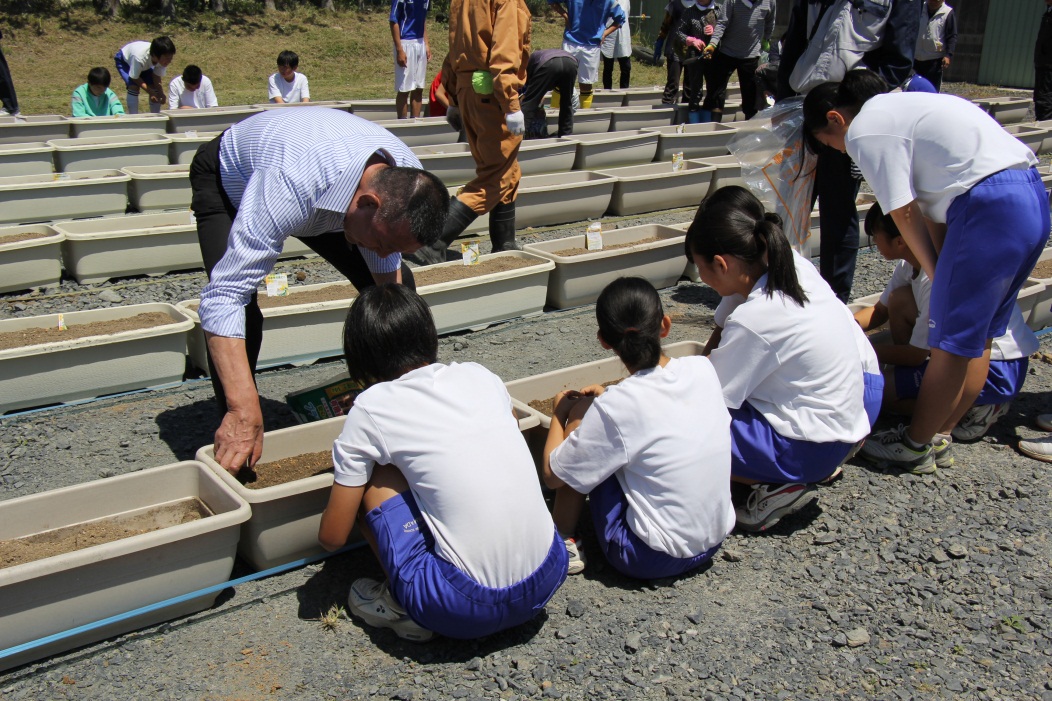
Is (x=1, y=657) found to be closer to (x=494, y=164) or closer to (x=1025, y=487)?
Answer: (x=1025, y=487)

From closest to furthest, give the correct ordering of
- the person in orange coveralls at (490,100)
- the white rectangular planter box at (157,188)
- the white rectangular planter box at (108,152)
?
the person in orange coveralls at (490,100), the white rectangular planter box at (157,188), the white rectangular planter box at (108,152)

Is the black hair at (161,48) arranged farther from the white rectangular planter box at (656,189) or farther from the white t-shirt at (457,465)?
the white t-shirt at (457,465)

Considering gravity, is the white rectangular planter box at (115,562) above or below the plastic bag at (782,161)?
below

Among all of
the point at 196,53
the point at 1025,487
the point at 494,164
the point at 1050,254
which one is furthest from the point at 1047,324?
the point at 196,53

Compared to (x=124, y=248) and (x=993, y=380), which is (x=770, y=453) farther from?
(x=124, y=248)

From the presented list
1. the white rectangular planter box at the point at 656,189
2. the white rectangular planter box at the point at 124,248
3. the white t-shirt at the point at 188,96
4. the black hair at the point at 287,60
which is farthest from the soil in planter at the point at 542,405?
the white t-shirt at the point at 188,96

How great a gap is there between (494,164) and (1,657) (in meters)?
3.39

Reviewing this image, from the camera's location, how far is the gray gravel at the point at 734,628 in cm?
194

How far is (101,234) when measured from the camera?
4.34 metres

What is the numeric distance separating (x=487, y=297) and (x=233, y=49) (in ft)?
52.8

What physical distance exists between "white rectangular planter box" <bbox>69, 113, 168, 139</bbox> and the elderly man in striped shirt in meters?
5.24

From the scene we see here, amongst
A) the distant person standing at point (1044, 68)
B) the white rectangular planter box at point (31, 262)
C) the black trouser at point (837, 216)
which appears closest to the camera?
the black trouser at point (837, 216)

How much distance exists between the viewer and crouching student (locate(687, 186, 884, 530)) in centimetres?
231

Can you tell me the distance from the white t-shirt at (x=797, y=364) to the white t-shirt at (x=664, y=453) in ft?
0.58
